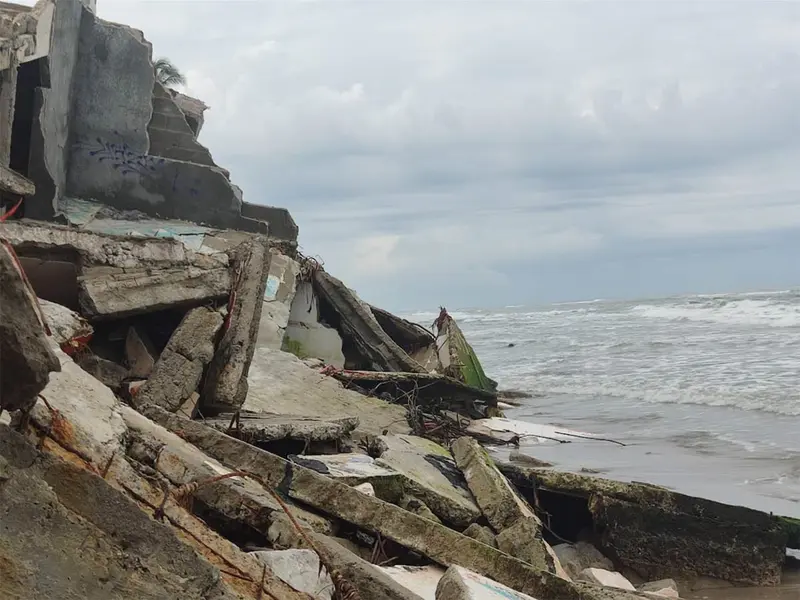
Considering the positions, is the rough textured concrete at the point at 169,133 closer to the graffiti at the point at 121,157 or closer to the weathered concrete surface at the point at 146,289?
the graffiti at the point at 121,157

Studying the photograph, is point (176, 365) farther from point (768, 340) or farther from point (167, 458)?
point (768, 340)

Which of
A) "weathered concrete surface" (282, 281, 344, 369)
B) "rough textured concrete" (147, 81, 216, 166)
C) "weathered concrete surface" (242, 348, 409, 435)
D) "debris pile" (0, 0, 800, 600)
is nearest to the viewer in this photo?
"debris pile" (0, 0, 800, 600)

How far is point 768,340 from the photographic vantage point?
74.2ft

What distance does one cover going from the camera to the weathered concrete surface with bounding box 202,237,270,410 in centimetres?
515

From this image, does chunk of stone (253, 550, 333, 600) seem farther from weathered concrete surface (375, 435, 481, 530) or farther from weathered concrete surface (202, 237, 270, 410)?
weathered concrete surface (202, 237, 270, 410)

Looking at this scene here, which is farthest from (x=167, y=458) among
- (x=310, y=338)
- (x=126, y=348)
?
(x=310, y=338)

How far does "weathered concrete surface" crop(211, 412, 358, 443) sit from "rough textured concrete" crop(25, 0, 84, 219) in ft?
19.3

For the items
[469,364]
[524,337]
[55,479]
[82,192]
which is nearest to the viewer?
[55,479]

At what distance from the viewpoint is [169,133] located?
40.8 feet

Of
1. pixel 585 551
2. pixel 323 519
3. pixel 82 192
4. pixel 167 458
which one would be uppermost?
pixel 82 192

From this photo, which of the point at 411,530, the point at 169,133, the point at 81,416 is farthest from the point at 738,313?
the point at 81,416

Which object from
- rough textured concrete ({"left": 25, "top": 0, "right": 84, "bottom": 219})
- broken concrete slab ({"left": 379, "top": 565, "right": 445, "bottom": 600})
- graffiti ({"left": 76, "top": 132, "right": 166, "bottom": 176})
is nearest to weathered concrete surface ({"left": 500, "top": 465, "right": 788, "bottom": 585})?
broken concrete slab ({"left": 379, "top": 565, "right": 445, "bottom": 600})

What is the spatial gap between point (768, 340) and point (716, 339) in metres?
2.41

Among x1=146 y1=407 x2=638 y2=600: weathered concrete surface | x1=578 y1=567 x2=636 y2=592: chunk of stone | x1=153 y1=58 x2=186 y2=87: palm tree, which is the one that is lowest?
x1=578 y1=567 x2=636 y2=592: chunk of stone
